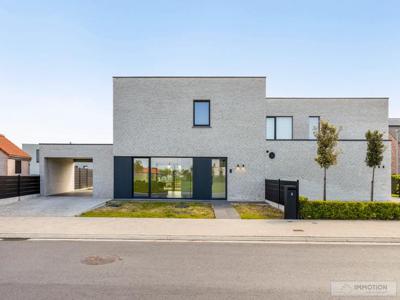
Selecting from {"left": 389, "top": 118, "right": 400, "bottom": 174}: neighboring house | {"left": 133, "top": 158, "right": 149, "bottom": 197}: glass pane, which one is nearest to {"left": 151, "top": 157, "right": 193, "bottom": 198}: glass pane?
{"left": 133, "top": 158, "right": 149, "bottom": 197}: glass pane

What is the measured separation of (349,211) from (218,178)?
25.8 feet

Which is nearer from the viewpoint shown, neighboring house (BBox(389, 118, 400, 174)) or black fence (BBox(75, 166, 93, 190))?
black fence (BBox(75, 166, 93, 190))

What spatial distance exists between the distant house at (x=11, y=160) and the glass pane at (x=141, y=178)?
Answer: 1959 centimetres

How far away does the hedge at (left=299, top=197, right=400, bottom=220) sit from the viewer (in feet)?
38.7

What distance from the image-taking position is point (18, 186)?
17031mm

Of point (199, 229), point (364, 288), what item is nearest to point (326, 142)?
point (199, 229)

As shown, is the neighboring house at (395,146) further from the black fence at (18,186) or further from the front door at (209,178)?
the black fence at (18,186)

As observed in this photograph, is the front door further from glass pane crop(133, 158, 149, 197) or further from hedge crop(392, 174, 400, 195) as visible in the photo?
hedge crop(392, 174, 400, 195)

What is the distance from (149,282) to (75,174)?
2237 cm

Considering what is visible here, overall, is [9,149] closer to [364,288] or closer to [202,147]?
[202,147]

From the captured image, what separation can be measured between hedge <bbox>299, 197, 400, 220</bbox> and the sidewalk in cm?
60

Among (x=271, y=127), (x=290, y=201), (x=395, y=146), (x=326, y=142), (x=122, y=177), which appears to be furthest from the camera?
(x=395, y=146)

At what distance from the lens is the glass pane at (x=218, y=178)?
17.9 meters

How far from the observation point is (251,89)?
18.0 m
